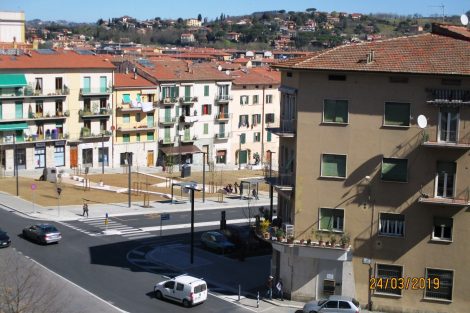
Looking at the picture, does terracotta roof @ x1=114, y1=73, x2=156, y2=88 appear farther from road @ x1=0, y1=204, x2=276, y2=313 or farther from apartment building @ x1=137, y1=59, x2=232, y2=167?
road @ x1=0, y1=204, x2=276, y2=313

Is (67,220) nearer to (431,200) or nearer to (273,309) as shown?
(273,309)

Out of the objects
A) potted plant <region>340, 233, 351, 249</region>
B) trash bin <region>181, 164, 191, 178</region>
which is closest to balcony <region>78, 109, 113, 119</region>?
trash bin <region>181, 164, 191, 178</region>

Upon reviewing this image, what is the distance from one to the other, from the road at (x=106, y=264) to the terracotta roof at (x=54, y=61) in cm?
2781

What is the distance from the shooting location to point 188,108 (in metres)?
99.9

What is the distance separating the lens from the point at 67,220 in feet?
197

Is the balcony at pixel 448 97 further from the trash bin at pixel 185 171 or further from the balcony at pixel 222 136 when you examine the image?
the balcony at pixel 222 136

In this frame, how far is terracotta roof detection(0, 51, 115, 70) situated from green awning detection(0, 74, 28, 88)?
953 mm

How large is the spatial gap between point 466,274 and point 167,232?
25578mm

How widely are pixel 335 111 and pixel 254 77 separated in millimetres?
69366

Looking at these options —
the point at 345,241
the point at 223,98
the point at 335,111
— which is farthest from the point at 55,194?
the point at 223,98

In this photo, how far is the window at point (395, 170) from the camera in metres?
39.0

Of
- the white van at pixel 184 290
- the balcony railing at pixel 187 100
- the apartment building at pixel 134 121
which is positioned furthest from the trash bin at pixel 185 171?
the white van at pixel 184 290

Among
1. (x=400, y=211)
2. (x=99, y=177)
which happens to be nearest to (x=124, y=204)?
(x=99, y=177)

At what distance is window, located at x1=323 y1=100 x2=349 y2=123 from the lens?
3972cm
